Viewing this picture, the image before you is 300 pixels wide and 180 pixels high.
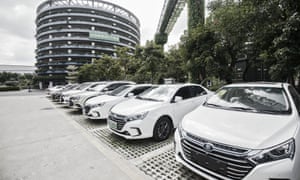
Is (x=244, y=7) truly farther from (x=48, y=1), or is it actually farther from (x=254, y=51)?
(x=48, y=1)

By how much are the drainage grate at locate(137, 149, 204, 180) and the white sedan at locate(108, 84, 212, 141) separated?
67 centimetres

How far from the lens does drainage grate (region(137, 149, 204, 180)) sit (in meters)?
2.31

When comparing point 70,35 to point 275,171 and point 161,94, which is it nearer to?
point 161,94

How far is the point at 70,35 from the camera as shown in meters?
45.5

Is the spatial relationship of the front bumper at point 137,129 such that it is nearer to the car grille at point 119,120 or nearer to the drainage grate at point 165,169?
the car grille at point 119,120

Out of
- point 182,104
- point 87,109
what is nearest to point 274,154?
point 182,104

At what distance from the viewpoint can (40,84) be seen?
4597cm

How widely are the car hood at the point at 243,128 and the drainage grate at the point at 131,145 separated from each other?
130cm

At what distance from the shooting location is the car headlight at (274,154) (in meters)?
1.54

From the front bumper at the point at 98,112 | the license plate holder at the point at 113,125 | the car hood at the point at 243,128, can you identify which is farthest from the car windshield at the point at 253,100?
the front bumper at the point at 98,112

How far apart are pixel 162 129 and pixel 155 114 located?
0.50 meters

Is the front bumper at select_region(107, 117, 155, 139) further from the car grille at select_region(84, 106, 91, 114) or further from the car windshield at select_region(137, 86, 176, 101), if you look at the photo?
the car grille at select_region(84, 106, 91, 114)

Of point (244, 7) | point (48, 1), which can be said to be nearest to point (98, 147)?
point (244, 7)

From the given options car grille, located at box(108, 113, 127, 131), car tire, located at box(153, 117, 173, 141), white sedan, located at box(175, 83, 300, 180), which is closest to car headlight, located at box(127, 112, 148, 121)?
car grille, located at box(108, 113, 127, 131)
